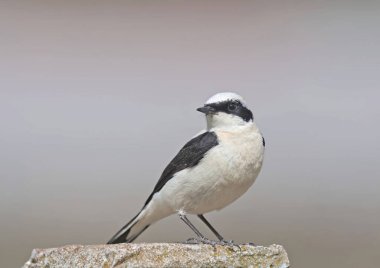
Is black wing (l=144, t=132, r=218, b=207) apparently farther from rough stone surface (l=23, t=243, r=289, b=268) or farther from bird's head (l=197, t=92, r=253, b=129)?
rough stone surface (l=23, t=243, r=289, b=268)

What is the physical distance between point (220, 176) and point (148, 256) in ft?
2.44

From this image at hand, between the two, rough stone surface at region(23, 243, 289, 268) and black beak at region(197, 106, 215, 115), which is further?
black beak at region(197, 106, 215, 115)

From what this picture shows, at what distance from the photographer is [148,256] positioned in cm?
307

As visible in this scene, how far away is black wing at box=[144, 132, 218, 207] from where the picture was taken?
385cm

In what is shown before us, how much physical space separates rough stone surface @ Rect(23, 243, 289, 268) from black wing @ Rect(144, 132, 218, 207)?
709 millimetres

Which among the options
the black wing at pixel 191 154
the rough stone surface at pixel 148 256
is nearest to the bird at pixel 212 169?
the black wing at pixel 191 154

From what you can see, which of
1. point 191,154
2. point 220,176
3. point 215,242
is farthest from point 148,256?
point 191,154

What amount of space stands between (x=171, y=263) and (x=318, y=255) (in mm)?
3333

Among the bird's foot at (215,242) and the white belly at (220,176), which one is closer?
the bird's foot at (215,242)

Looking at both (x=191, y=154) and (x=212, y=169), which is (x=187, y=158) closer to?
(x=191, y=154)

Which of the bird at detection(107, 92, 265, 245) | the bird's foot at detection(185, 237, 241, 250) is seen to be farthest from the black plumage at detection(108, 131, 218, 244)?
the bird's foot at detection(185, 237, 241, 250)

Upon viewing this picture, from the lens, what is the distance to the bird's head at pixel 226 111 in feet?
13.0

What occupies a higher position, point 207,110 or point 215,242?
point 207,110

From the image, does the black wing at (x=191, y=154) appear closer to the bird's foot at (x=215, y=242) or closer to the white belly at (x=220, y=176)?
the white belly at (x=220, y=176)
